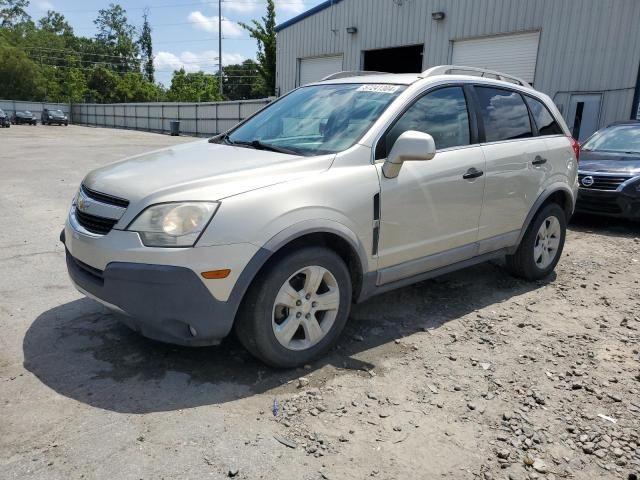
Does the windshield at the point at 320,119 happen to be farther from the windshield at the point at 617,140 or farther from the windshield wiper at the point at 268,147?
the windshield at the point at 617,140

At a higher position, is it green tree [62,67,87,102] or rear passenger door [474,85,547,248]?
green tree [62,67,87,102]

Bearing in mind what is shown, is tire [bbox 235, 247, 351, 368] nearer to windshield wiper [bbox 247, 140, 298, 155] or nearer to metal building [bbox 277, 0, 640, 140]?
windshield wiper [bbox 247, 140, 298, 155]

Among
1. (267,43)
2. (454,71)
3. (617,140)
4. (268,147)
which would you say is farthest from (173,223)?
(267,43)

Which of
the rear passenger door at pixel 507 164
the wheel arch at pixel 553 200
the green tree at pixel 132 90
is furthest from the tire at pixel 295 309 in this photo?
the green tree at pixel 132 90

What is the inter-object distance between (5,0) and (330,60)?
82428 mm

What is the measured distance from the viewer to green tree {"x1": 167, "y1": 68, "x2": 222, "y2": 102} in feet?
210

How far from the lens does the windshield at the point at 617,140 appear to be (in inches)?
333

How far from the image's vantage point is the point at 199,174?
10.1 ft

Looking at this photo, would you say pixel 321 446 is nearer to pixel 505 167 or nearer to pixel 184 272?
pixel 184 272

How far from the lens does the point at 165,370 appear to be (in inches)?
126

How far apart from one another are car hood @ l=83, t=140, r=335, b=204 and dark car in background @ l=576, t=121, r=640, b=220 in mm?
5851

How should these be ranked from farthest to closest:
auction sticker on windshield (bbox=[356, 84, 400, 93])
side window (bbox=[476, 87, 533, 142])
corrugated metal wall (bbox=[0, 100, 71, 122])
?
corrugated metal wall (bbox=[0, 100, 71, 122]), side window (bbox=[476, 87, 533, 142]), auction sticker on windshield (bbox=[356, 84, 400, 93])

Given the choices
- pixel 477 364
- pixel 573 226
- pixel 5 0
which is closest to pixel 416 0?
pixel 573 226

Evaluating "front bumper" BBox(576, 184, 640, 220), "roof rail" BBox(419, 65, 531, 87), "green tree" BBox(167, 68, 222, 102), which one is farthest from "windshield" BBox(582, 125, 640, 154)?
"green tree" BBox(167, 68, 222, 102)
